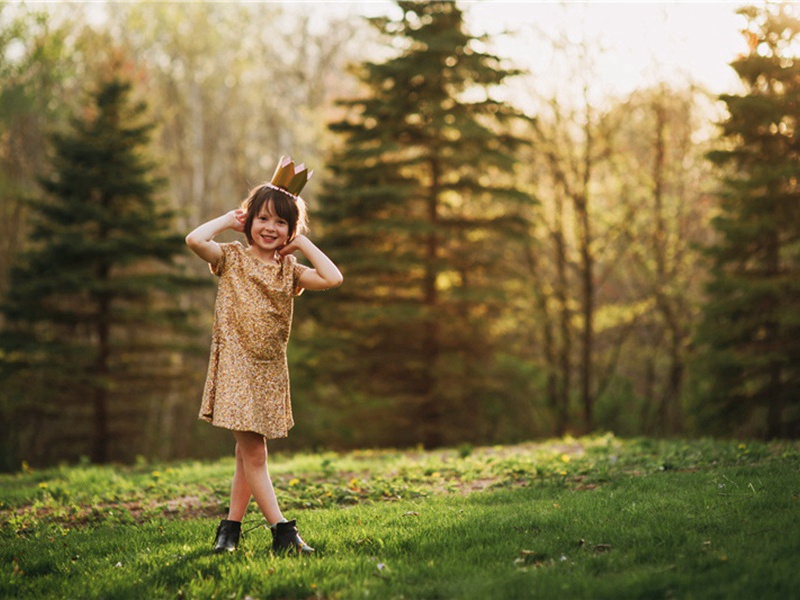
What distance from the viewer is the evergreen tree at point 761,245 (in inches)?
507

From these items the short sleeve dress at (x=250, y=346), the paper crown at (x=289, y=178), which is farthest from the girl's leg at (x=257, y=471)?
the paper crown at (x=289, y=178)

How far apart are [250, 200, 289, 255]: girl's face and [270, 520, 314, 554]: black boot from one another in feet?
5.67

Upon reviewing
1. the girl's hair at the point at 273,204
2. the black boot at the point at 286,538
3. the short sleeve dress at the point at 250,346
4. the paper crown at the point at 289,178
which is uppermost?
the paper crown at the point at 289,178

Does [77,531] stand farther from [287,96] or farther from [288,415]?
[287,96]

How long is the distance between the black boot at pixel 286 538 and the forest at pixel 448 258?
848 centimetres

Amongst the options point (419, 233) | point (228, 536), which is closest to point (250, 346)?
point (228, 536)

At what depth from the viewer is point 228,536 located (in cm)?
493

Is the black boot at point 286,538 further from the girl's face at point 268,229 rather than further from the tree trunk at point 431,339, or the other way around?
the tree trunk at point 431,339

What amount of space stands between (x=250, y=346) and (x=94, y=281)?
41.2 ft

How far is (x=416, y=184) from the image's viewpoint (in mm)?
16203

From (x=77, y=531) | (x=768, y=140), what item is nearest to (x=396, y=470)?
(x=77, y=531)

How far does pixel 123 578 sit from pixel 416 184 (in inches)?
497

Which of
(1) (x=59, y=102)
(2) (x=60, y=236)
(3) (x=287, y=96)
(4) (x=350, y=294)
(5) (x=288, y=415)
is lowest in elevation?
(5) (x=288, y=415)

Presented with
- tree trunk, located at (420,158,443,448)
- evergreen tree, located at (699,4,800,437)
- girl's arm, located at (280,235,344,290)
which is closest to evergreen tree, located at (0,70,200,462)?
tree trunk, located at (420,158,443,448)
